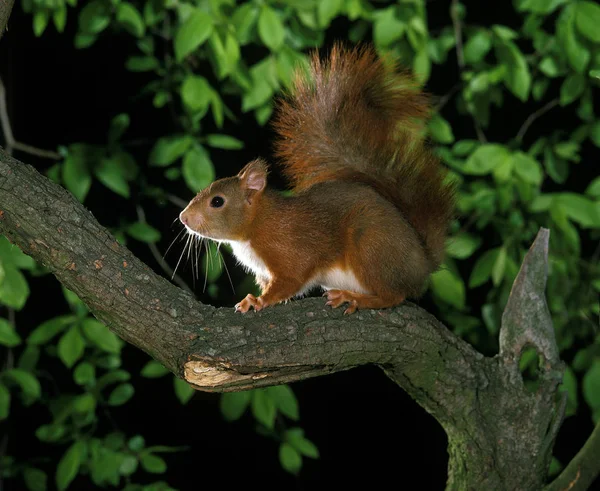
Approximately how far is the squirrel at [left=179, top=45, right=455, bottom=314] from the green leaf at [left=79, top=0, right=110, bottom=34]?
0.77 meters

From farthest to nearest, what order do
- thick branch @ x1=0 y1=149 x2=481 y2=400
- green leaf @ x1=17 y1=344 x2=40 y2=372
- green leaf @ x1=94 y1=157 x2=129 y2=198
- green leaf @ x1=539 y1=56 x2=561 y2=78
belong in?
green leaf @ x1=539 y1=56 x2=561 y2=78 → green leaf @ x1=17 y1=344 x2=40 y2=372 → green leaf @ x1=94 y1=157 x2=129 y2=198 → thick branch @ x1=0 y1=149 x2=481 y2=400

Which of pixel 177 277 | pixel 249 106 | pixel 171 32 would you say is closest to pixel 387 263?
pixel 249 106

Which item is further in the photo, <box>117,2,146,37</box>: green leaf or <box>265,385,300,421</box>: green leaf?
<box>265,385,300,421</box>: green leaf

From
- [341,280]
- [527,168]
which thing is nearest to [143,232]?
[341,280]

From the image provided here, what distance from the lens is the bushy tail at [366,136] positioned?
1.87m

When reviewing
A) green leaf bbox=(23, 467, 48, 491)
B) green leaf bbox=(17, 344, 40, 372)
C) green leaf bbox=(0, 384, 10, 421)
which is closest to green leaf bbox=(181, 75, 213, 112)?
green leaf bbox=(17, 344, 40, 372)

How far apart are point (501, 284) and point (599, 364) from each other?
38 cm

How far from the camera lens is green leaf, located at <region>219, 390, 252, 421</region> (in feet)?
8.30

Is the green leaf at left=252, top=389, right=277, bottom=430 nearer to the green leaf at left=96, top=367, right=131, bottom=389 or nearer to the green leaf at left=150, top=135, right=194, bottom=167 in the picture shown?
the green leaf at left=96, top=367, right=131, bottom=389

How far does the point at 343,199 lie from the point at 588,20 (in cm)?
116

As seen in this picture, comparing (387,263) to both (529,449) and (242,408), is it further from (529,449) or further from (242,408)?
(242,408)

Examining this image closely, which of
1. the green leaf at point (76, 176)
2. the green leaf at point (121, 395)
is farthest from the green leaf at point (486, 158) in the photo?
the green leaf at point (121, 395)

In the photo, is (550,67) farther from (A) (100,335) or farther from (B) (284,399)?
(A) (100,335)

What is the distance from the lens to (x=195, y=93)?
2387 millimetres
